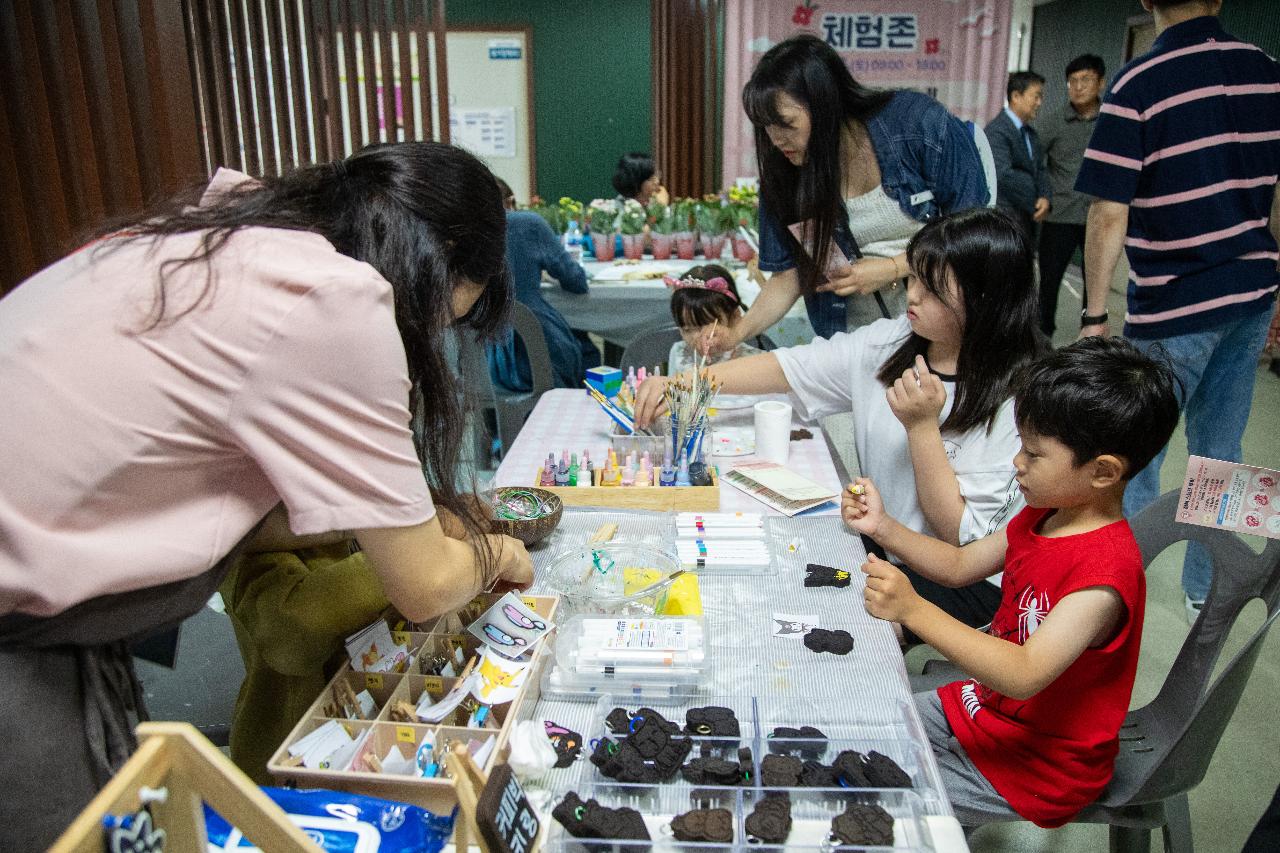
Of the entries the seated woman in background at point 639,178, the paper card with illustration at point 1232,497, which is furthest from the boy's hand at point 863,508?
the seated woman in background at point 639,178

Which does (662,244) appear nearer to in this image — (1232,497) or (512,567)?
(512,567)

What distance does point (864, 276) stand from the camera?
2.45 metres

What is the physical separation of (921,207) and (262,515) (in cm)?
194

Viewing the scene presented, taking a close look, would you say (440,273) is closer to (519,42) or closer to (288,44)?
(288,44)

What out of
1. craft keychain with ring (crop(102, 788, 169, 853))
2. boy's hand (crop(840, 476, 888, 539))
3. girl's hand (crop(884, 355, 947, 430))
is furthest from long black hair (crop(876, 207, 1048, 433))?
craft keychain with ring (crop(102, 788, 169, 853))

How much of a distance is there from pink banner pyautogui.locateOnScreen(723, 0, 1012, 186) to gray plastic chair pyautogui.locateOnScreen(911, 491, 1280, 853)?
18.5 feet

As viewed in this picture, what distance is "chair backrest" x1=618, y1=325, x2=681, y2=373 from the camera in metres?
3.03

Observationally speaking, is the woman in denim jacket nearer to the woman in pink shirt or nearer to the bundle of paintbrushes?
the bundle of paintbrushes

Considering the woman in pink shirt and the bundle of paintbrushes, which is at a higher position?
the woman in pink shirt

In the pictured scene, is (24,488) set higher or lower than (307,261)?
lower

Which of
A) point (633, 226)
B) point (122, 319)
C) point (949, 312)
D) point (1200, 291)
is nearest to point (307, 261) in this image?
point (122, 319)

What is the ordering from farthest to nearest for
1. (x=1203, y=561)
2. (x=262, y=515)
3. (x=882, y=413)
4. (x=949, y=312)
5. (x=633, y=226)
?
(x=633, y=226)
(x=1203, y=561)
(x=882, y=413)
(x=949, y=312)
(x=262, y=515)

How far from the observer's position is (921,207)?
244cm

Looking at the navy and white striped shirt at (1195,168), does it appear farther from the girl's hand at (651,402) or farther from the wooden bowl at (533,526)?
the wooden bowl at (533,526)
